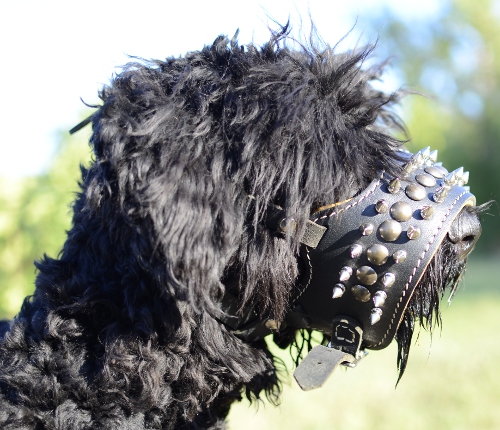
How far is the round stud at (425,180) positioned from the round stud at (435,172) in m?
0.02

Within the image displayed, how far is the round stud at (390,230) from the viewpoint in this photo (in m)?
1.55

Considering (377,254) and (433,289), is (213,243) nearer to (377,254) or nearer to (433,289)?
(377,254)

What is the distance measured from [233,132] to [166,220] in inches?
13.0

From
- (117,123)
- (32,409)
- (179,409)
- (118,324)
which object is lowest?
(32,409)

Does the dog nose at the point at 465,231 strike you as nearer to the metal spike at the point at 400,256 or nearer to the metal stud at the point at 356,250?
the metal spike at the point at 400,256

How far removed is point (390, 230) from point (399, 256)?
0.26ft

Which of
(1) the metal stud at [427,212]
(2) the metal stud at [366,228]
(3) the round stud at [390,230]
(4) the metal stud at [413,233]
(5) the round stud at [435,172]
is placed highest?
(5) the round stud at [435,172]

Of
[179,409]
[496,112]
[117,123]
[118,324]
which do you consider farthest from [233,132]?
[496,112]

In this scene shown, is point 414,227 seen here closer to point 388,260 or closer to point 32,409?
point 388,260

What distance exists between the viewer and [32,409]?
152 centimetres

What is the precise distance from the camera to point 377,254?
155cm

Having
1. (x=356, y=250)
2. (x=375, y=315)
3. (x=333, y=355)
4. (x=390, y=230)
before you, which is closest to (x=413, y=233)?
(x=390, y=230)

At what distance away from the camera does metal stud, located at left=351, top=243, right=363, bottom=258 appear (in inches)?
61.5

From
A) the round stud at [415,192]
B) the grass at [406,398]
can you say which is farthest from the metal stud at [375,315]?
the grass at [406,398]
